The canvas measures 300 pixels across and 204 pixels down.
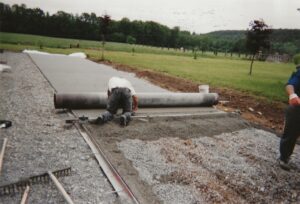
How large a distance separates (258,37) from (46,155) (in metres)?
22.8

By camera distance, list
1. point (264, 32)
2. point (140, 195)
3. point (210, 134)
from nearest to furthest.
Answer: point (140, 195), point (210, 134), point (264, 32)

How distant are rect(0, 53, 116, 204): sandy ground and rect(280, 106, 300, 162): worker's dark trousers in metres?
3.41

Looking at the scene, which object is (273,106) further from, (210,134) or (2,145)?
(2,145)

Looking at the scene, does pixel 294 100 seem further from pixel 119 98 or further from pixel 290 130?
pixel 119 98

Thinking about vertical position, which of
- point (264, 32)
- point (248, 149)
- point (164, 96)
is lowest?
point (248, 149)

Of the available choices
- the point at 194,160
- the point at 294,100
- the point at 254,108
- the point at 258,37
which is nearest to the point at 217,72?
the point at 258,37

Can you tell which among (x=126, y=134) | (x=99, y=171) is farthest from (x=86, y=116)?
(x=99, y=171)

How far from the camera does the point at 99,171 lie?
4258 millimetres

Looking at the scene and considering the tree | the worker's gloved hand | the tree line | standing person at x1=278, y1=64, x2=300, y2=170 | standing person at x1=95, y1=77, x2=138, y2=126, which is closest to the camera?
the worker's gloved hand

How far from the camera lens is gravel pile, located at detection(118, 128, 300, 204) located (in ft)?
13.0

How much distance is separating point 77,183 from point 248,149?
374 centimetres

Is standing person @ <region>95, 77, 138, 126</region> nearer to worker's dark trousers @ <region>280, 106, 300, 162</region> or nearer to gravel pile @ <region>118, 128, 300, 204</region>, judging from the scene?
gravel pile @ <region>118, 128, 300, 204</region>

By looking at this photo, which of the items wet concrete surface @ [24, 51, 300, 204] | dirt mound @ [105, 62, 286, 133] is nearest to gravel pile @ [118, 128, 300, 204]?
wet concrete surface @ [24, 51, 300, 204]

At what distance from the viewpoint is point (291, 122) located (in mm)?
4992
